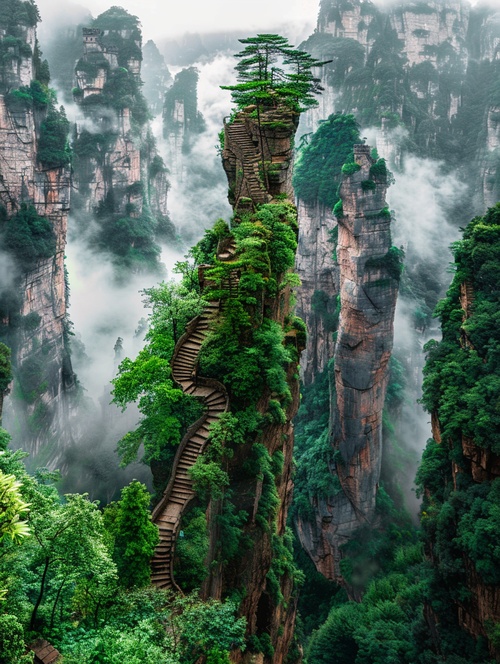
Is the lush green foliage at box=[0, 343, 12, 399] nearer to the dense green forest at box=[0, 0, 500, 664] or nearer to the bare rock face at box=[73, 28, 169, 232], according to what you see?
the dense green forest at box=[0, 0, 500, 664]

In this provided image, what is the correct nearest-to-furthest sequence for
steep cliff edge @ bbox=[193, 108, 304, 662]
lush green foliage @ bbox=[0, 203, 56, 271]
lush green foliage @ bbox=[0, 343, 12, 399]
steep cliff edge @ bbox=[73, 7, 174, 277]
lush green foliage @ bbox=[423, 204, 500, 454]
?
steep cliff edge @ bbox=[193, 108, 304, 662]
lush green foliage @ bbox=[423, 204, 500, 454]
lush green foliage @ bbox=[0, 343, 12, 399]
lush green foliage @ bbox=[0, 203, 56, 271]
steep cliff edge @ bbox=[73, 7, 174, 277]

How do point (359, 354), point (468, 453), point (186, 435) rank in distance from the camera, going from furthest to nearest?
point (359, 354)
point (468, 453)
point (186, 435)

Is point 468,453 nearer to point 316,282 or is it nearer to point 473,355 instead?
point 473,355

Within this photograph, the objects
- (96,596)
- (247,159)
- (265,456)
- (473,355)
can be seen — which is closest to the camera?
(96,596)

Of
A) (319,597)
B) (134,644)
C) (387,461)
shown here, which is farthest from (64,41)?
(134,644)

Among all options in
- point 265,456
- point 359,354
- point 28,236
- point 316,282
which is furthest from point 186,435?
point 316,282

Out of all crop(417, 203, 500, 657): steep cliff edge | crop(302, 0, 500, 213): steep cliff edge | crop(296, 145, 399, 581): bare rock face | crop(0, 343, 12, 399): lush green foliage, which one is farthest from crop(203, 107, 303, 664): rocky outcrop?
crop(302, 0, 500, 213): steep cliff edge
